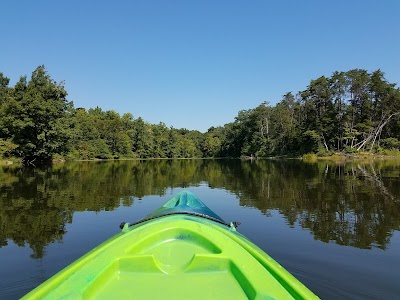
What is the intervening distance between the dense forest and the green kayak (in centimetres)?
4012

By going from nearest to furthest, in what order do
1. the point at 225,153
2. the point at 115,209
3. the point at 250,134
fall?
the point at 115,209 → the point at 250,134 → the point at 225,153

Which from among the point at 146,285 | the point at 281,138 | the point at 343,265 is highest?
the point at 281,138

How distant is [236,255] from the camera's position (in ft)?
9.66

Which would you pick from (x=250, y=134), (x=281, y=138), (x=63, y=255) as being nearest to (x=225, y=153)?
(x=250, y=134)

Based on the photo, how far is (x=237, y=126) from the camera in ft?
293

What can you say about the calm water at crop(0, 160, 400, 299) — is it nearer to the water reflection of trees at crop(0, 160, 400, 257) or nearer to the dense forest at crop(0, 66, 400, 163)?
the water reflection of trees at crop(0, 160, 400, 257)

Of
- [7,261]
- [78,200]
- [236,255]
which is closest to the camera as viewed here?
[236,255]

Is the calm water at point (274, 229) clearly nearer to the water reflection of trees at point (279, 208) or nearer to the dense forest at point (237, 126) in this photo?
the water reflection of trees at point (279, 208)

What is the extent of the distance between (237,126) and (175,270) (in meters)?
87.4

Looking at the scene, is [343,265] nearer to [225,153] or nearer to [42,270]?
[42,270]

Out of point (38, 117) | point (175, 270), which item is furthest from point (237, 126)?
point (175, 270)

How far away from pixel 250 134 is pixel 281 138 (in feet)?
43.8

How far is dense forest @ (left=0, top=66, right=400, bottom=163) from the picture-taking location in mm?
40031

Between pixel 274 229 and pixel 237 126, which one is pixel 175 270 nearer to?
pixel 274 229
